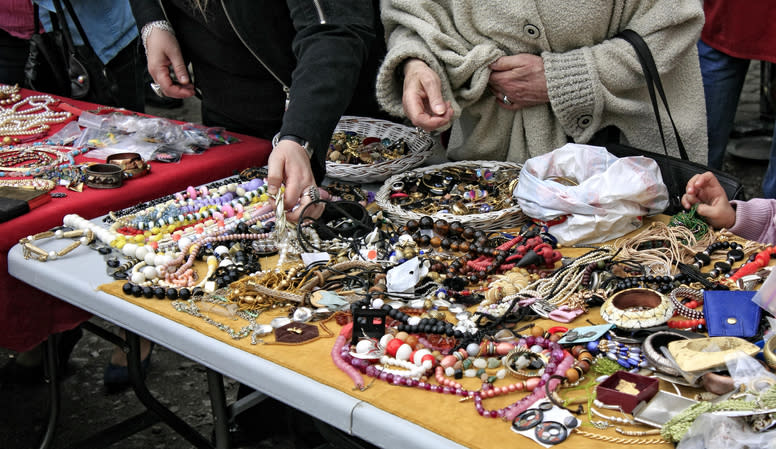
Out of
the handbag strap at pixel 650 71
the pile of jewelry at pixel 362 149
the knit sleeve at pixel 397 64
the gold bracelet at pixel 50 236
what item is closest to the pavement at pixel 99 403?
the gold bracelet at pixel 50 236

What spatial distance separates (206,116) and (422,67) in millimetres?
979

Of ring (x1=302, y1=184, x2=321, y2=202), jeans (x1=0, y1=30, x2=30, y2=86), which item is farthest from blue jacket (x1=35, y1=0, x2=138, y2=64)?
ring (x1=302, y1=184, x2=321, y2=202)

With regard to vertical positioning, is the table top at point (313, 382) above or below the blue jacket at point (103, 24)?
below

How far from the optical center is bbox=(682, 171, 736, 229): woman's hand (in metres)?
1.66

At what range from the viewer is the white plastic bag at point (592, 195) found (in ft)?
5.41

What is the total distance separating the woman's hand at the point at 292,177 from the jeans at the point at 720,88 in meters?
1.75

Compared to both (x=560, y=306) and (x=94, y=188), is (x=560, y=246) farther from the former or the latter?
(x=94, y=188)

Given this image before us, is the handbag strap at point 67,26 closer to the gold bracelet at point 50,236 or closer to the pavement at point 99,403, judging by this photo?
the pavement at point 99,403

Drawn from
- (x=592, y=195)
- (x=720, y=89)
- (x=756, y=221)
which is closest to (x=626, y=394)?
(x=592, y=195)

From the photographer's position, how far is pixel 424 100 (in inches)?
75.7

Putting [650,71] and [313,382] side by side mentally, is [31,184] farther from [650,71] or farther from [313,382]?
[650,71]

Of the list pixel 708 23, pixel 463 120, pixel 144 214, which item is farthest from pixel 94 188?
pixel 708 23

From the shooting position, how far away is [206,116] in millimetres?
2582

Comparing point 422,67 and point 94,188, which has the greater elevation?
point 422,67
